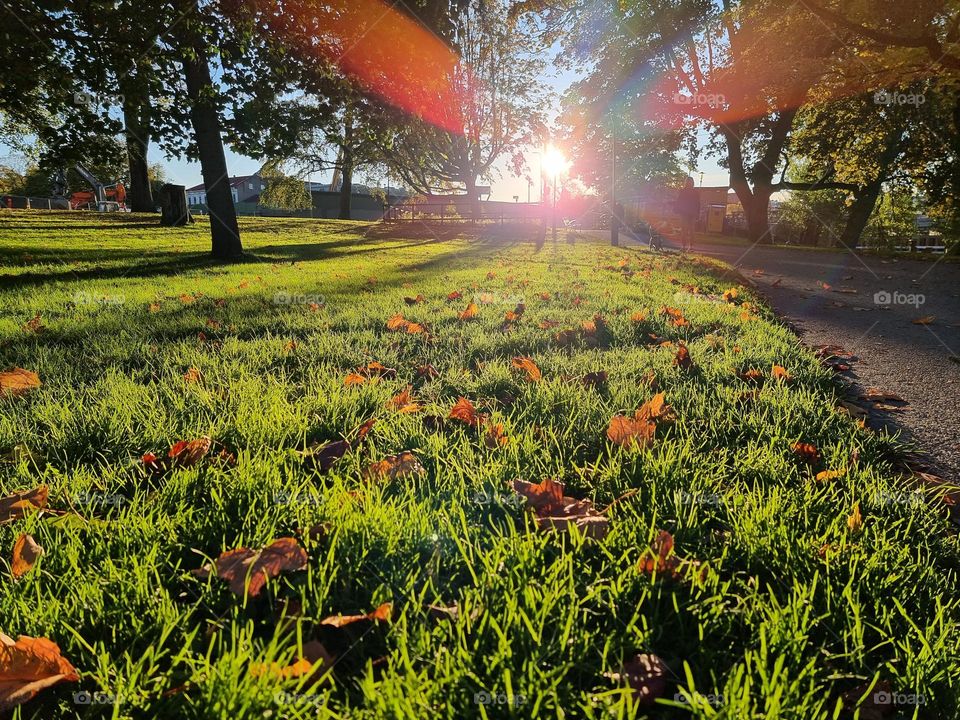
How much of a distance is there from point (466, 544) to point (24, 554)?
3.83ft

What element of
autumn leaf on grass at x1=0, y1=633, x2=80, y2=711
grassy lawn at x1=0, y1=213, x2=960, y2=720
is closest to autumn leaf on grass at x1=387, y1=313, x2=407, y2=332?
grassy lawn at x1=0, y1=213, x2=960, y2=720

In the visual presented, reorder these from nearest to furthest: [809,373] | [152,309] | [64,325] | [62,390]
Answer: [62,390]
[809,373]
[64,325]
[152,309]

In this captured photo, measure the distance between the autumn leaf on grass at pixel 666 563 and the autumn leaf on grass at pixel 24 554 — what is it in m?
1.59

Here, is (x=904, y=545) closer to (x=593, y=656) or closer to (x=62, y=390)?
(x=593, y=656)

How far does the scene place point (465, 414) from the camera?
241 centimetres

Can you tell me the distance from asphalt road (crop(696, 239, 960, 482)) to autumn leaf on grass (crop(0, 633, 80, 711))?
2.85m

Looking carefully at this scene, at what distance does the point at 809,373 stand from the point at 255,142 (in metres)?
10.7

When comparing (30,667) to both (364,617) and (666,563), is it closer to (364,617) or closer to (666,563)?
(364,617)

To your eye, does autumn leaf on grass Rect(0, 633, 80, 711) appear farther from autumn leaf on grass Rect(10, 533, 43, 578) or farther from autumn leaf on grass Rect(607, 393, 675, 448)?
autumn leaf on grass Rect(607, 393, 675, 448)

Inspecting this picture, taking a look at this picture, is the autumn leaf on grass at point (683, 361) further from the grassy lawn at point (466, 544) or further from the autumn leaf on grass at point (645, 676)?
the autumn leaf on grass at point (645, 676)

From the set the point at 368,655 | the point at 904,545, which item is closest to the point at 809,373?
the point at 904,545

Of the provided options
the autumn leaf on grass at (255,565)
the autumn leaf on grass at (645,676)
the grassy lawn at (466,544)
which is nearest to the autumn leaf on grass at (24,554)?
the grassy lawn at (466,544)

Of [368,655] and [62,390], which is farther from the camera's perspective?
[62,390]

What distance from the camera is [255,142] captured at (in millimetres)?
10289
